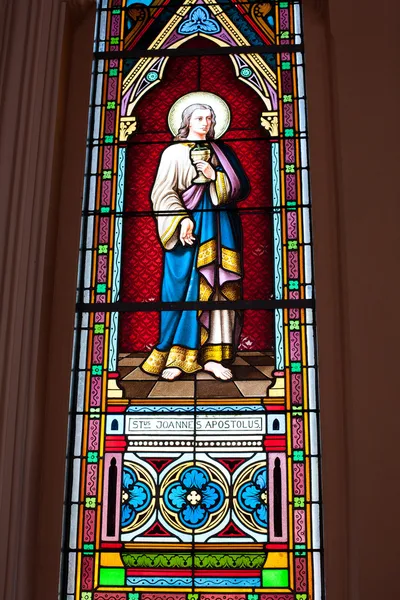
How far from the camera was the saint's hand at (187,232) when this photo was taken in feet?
15.8

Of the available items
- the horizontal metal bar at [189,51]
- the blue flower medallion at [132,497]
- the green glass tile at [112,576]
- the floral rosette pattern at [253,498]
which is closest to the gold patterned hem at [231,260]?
the floral rosette pattern at [253,498]

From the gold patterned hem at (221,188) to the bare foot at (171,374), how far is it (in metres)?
0.91

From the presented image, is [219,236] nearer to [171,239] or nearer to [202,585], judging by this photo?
[171,239]

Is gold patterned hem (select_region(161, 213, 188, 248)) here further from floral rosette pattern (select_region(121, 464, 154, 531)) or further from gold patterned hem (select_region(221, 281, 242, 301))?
floral rosette pattern (select_region(121, 464, 154, 531))

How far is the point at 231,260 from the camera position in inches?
186

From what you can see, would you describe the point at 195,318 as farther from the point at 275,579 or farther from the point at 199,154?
the point at 275,579

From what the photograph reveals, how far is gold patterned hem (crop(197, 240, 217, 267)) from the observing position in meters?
4.74

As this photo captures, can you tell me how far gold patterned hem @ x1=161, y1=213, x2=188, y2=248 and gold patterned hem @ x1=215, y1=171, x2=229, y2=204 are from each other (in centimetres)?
20

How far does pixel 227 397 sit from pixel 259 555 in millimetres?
708
